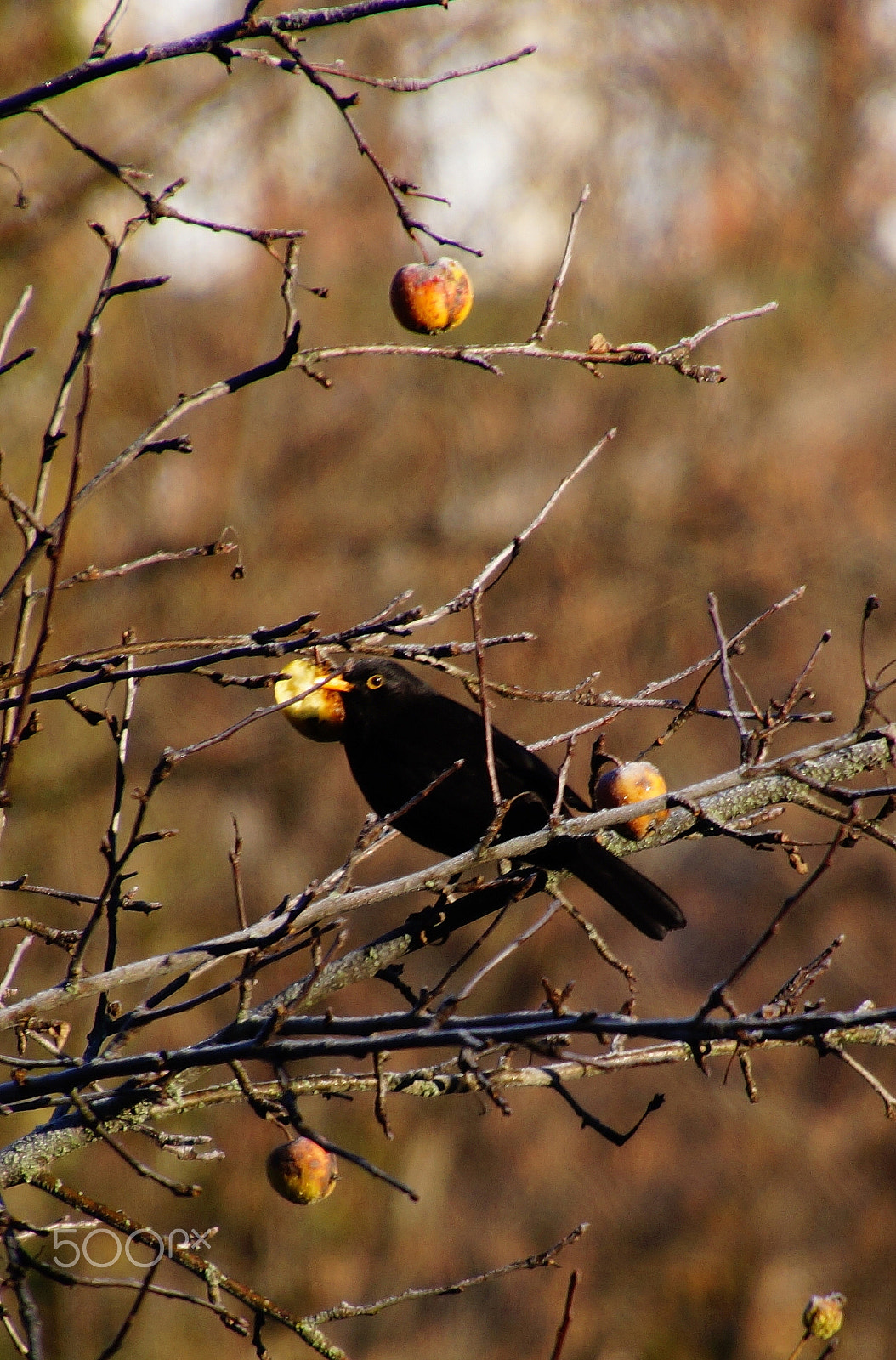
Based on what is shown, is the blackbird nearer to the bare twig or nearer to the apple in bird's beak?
the apple in bird's beak

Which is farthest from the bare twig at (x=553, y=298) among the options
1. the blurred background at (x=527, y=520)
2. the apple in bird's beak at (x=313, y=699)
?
the blurred background at (x=527, y=520)

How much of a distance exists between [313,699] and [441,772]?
0.63 meters

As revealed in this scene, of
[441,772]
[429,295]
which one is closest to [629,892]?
[441,772]

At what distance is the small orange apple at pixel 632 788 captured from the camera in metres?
2.31

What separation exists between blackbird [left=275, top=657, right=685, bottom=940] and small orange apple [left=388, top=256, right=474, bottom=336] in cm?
111

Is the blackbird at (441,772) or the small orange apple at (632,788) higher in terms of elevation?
the blackbird at (441,772)

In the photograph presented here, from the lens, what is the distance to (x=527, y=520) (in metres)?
8.52

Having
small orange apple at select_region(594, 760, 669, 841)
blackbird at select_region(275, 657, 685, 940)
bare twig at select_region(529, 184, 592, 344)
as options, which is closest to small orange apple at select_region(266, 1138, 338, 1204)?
small orange apple at select_region(594, 760, 669, 841)

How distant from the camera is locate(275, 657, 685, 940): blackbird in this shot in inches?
125

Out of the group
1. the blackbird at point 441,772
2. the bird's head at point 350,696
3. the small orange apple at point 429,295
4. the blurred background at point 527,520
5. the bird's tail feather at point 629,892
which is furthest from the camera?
the blurred background at point 527,520

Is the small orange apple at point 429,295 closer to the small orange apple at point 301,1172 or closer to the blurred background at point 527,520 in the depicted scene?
the small orange apple at point 301,1172

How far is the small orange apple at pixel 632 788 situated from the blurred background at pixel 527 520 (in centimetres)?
518

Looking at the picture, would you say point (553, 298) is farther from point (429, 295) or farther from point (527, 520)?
point (527, 520)

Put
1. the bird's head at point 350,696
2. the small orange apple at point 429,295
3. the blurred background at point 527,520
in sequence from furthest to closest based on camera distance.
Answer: the blurred background at point 527,520 → the bird's head at point 350,696 → the small orange apple at point 429,295
